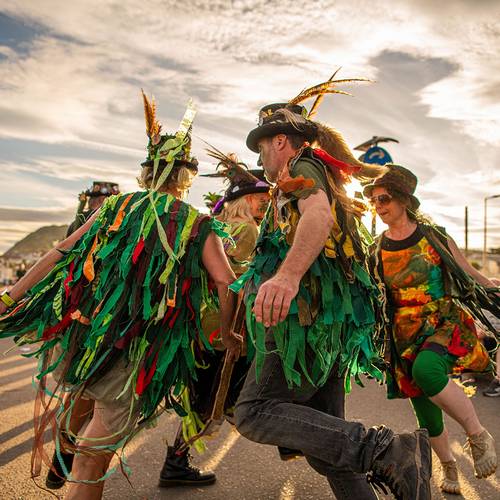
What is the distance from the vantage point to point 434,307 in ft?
10.5

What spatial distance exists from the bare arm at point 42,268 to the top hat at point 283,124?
89 centimetres

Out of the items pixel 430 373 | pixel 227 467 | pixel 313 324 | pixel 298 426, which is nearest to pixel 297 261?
pixel 313 324

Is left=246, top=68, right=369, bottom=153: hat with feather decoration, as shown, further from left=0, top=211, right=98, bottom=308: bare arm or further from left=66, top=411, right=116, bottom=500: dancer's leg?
left=66, top=411, right=116, bottom=500: dancer's leg

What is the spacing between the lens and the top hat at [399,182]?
3.41 meters

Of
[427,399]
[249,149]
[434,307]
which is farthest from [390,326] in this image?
[249,149]

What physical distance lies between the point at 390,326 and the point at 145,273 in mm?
1610

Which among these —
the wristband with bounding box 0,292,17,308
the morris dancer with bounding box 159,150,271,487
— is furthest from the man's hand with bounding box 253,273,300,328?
the wristband with bounding box 0,292,17,308

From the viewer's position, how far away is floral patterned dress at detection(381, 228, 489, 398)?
3.13 meters

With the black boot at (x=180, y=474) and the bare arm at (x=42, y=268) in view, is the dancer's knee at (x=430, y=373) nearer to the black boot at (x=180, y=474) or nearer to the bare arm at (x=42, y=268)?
the black boot at (x=180, y=474)

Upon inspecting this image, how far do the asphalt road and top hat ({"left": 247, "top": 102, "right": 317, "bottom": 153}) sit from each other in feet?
6.44

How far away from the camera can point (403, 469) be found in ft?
6.68

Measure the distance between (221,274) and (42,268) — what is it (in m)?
0.89

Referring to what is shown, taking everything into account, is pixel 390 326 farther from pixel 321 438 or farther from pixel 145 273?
pixel 145 273

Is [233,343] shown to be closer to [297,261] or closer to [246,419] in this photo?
[246,419]
